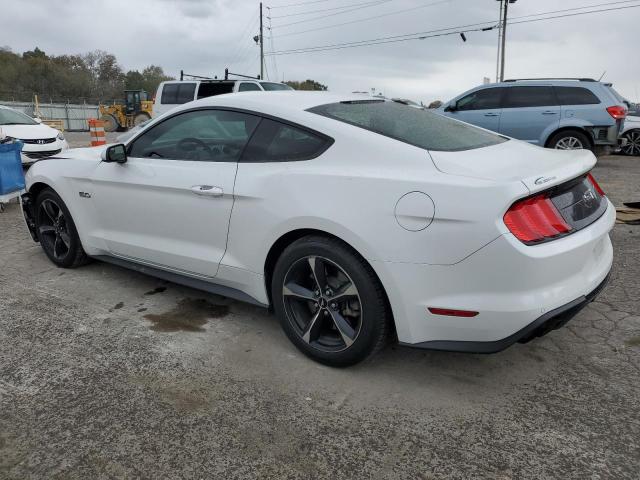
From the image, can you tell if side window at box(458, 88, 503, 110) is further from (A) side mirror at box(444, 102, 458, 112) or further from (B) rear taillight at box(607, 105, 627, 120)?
(B) rear taillight at box(607, 105, 627, 120)

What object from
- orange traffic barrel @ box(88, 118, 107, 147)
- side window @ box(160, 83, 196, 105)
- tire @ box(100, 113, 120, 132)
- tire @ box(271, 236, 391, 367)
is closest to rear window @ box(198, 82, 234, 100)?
side window @ box(160, 83, 196, 105)

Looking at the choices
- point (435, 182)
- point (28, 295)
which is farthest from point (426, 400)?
point (28, 295)

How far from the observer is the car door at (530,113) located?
1036 centimetres

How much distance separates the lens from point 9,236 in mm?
5812

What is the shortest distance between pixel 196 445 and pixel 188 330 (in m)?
1.20

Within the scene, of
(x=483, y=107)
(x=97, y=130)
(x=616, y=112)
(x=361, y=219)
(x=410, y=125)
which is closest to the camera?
(x=361, y=219)

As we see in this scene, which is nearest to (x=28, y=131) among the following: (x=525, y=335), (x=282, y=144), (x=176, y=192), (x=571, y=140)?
(x=176, y=192)

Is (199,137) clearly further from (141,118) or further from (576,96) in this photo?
(141,118)

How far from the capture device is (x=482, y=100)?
11.0 metres

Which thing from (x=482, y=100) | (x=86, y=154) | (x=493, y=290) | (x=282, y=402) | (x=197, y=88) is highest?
(x=197, y=88)

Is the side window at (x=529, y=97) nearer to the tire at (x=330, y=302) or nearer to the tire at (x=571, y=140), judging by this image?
the tire at (x=571, y=140)

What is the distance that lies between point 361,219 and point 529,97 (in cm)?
952

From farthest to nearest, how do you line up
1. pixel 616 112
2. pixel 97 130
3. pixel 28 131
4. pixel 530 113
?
pixel 97 130
pixel 530 113
pixel 28 131
pixel 616 112

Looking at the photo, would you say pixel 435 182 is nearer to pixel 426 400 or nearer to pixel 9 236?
pixel 426 400
